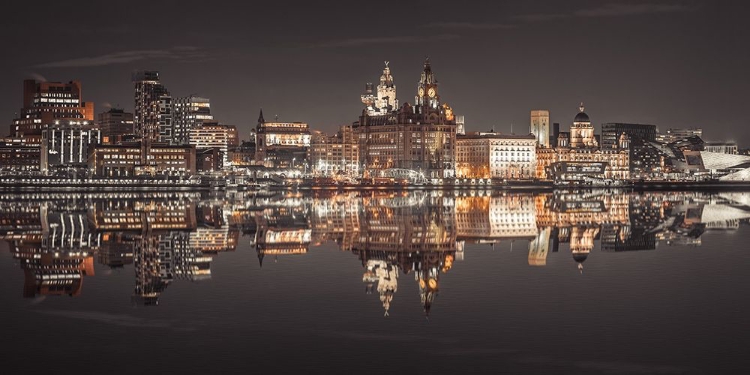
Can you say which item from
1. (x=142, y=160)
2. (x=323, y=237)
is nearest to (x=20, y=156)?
(x=142, y=160)

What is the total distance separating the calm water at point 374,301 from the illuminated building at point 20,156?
15469cm

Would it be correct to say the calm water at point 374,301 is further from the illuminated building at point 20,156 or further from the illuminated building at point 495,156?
the illuminated building at point 20,156

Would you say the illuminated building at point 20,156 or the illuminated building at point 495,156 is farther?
the illuminated building at point 495,156

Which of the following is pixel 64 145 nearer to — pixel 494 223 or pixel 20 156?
pixel 20 156

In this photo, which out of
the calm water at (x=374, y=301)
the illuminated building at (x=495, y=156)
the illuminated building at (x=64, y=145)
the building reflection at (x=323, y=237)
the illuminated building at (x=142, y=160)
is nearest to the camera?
the calm water at (x=374, y=301)

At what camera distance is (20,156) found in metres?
194

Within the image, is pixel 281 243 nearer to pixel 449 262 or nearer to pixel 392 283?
pixel 449 262

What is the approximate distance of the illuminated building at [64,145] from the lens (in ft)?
623

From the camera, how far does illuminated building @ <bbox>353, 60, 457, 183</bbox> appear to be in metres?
187

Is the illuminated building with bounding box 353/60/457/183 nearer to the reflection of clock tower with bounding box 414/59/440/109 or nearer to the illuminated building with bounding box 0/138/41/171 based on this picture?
the reflection of clock tower with bounding box 414/59/440/109

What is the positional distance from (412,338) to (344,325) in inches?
80.3

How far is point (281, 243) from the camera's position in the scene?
41.9m

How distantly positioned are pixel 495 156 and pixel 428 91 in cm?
1975

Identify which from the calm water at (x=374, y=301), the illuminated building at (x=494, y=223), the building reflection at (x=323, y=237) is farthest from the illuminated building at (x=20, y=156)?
the calm water at (x=374, y=301)
